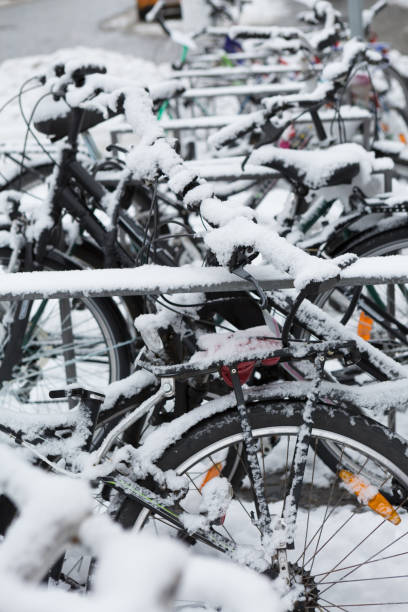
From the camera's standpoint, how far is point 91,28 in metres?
15.7

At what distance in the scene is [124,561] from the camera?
20.2 inches

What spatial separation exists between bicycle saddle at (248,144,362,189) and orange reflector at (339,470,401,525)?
106cm

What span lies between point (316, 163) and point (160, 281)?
44.3 inches

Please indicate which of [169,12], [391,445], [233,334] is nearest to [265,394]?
[233,334]

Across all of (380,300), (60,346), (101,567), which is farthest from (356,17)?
(101,567)

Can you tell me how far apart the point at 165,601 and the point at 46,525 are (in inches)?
4.3

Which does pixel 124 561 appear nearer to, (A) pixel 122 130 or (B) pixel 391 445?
(B) pixel 391 445

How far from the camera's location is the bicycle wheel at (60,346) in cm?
251

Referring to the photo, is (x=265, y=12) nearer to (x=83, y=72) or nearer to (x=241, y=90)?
(x=241, y=90)

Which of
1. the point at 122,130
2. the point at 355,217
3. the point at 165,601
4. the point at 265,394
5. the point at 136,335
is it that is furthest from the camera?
the point at 122,130

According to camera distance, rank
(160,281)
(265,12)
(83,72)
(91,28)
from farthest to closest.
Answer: (91,28) → (265,12) → (83,72) → (160,281)

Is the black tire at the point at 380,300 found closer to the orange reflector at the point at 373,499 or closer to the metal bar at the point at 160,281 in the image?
the orange reflector at the point at 373,499

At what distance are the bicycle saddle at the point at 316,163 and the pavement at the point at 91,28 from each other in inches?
381

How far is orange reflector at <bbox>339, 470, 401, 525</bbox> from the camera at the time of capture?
67.7 inches
